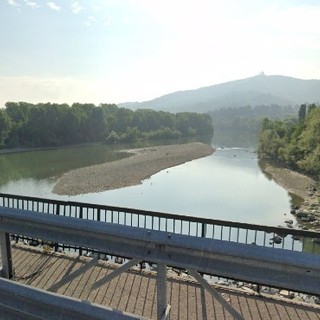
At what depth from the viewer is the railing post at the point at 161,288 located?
3.54m

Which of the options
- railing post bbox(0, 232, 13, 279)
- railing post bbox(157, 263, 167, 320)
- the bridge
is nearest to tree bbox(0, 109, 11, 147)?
railing post bbox(0, 232, 13, 279)

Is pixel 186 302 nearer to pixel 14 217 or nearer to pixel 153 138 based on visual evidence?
pixel 14 217

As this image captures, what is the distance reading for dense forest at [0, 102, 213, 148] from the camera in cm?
7512

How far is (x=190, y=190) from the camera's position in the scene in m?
37.1

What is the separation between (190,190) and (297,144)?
80.3 ft

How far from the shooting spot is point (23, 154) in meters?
67.4

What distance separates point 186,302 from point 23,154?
6671 cm

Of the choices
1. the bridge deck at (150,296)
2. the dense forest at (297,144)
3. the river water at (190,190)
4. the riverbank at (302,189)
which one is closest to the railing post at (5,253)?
the bridge deck at (150,296)

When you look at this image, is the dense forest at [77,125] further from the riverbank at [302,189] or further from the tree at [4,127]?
the riverbank at [302,189]

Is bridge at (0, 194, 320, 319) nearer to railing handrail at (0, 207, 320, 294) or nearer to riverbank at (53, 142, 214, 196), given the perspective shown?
railing handrail at (0, 207, 320, 294)

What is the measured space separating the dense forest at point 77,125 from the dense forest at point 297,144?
42.0 m

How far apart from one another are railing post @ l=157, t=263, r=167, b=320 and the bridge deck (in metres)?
2.26

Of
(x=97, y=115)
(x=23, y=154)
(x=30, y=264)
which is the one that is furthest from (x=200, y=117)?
(x=30, y=264)

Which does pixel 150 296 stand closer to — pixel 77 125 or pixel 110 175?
pixel 110 175
